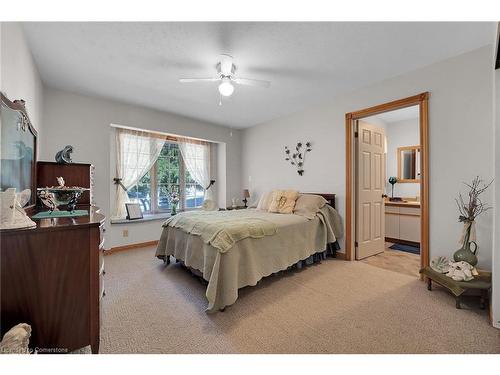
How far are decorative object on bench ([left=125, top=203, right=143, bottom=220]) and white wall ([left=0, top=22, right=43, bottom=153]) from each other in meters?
1.84

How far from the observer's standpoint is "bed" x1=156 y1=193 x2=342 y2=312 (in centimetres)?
193

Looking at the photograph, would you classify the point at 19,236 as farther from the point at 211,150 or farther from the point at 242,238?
the point at 211,150

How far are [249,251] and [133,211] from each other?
8.73 feet

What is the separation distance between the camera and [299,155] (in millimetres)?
3879

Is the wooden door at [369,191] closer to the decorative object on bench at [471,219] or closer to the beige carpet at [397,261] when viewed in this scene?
the beige carpet at [397,261]

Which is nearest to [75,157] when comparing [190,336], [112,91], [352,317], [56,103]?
[56,103]

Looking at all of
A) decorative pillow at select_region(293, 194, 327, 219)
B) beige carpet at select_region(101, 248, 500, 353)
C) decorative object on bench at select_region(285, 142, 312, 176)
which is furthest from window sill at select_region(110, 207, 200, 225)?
decorative object on bench at select_region(285, 142, 312, 176)

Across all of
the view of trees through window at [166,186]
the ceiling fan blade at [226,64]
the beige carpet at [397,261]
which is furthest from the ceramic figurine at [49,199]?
the beige carpet at [397,261]

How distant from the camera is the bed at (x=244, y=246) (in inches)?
75.9

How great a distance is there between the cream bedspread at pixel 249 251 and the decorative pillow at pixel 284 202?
12.4 inches

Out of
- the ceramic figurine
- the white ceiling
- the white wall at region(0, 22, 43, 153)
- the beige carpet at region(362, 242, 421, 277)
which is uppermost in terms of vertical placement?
the white ceiling

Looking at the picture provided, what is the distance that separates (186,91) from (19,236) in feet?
8.24

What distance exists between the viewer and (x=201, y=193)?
499 centimetres

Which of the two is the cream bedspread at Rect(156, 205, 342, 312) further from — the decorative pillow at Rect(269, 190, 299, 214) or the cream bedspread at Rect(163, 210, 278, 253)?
the decorative pillow at Rect(269, 190, 299, 214)
